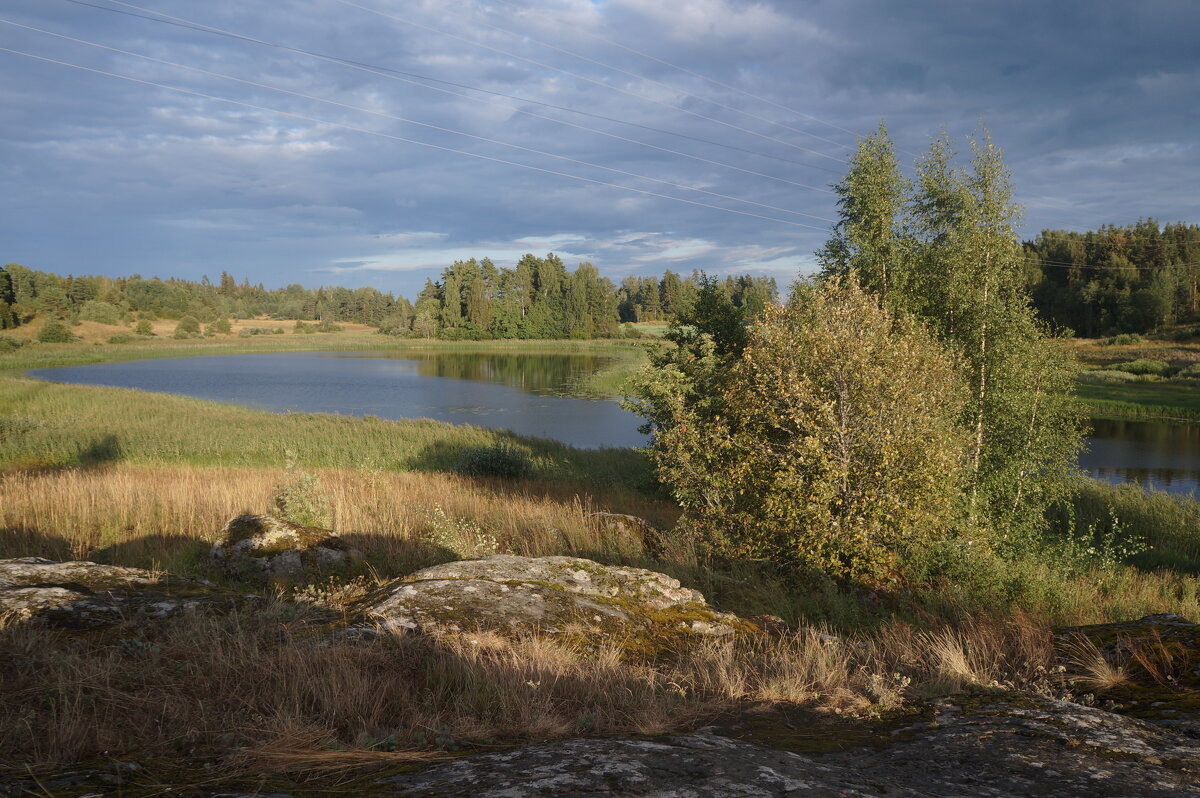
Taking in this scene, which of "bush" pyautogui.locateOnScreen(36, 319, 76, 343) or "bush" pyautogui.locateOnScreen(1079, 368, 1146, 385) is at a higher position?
"bush" pyautogui.locateOnScreen(36, 319, 76, 343)

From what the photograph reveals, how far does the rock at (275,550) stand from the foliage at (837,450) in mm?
5807

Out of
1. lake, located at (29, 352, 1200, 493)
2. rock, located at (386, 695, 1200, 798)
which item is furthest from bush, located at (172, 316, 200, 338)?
rock, located at (386, 695, 1200, 798)

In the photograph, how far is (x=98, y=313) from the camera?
13925 cm

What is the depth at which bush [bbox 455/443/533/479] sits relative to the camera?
23.1m

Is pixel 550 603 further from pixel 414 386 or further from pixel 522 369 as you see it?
pixel 522 369

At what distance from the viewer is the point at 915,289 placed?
59.3 feet

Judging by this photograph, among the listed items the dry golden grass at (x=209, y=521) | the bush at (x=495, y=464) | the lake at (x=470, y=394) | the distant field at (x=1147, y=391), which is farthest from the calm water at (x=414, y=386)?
the distant field at (x=1147, y=391)

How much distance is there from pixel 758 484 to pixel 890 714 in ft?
23.2

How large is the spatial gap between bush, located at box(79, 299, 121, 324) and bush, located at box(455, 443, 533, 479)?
15309 cm

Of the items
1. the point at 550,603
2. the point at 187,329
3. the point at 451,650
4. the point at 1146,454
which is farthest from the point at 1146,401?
the point at 187,329

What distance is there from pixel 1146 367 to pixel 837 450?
249ft

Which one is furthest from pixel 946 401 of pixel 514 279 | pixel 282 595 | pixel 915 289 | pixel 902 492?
pixel 514 279

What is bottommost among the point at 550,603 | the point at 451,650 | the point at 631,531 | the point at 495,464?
the point at 495,464

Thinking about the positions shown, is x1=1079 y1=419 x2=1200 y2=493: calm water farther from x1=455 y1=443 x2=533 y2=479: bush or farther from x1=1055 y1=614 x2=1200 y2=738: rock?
x1=1055 y1=614 x2=1200 y2=738: rock
